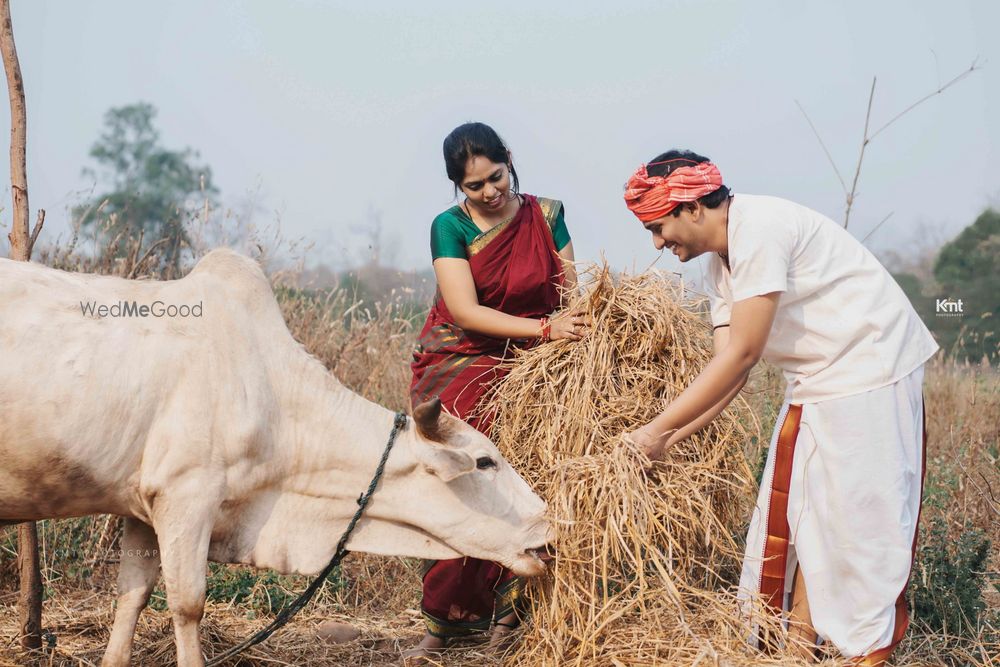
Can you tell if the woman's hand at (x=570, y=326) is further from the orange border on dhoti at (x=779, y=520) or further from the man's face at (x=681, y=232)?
the orange border on dhoti at (x=779, y=520)

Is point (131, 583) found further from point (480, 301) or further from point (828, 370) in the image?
point (828, 370)

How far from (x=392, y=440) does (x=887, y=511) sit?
66.1 inches

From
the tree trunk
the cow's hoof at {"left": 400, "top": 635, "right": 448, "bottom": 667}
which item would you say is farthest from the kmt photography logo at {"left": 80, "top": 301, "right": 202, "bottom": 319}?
the cow's hoof at {"left": 400, "top": 635, "right": 448, "bottom": 667}

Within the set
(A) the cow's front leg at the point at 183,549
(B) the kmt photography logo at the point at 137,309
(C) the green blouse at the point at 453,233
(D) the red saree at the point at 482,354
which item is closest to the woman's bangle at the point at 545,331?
(D) the red saree at the point at 482,354

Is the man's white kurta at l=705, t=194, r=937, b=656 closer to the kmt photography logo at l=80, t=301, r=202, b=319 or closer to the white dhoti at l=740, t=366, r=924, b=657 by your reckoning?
the white dhoti at l=740, t=366, r=924, b=657

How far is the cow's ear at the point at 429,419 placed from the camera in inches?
128

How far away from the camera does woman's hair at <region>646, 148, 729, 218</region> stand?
125 inches

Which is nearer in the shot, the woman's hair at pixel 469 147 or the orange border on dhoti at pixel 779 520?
the orange border on dhoti at pixel 779 520

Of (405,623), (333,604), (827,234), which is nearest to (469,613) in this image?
(405,623)

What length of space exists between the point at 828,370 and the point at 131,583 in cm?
256

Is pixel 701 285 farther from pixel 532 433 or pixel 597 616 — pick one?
pixel 597 616

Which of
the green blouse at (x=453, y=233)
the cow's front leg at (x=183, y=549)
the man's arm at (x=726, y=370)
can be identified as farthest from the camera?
the green blouse at (x=453, y=233)

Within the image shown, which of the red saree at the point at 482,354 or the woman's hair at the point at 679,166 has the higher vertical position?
the woman's hair at the point at 679,166

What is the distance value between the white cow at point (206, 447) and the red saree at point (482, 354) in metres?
0.48
